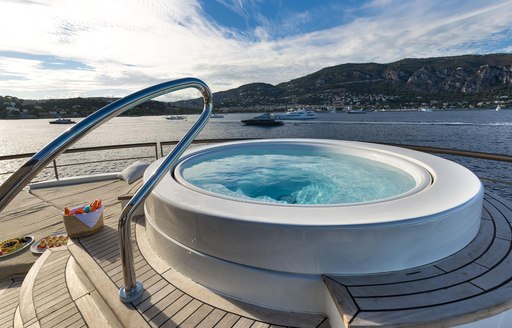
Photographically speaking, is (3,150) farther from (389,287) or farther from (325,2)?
(389,287)

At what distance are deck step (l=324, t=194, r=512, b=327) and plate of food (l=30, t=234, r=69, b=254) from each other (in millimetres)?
2415

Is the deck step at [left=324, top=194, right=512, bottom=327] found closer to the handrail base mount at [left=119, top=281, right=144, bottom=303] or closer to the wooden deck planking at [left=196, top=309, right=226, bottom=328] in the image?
the wooden deck planking at [left=196, top=309, right=226, bottom=328]

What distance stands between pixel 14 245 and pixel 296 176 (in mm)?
3261

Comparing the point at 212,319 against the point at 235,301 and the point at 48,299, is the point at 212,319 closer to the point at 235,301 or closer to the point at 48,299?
the point at 235,301

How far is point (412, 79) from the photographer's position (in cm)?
4619

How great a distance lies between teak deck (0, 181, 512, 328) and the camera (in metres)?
0.99

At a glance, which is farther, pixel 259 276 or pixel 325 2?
pixel 325 2

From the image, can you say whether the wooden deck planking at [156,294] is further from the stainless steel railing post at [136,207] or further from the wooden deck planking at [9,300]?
the wooden deck planking at [9,300]

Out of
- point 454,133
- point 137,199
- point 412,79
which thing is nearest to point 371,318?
point 137,199

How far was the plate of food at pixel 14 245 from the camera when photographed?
214 cm

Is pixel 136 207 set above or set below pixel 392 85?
below

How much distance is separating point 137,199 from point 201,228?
387 millimetres

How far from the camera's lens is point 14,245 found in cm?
222

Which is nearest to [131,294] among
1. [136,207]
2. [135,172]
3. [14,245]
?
[136,207]
